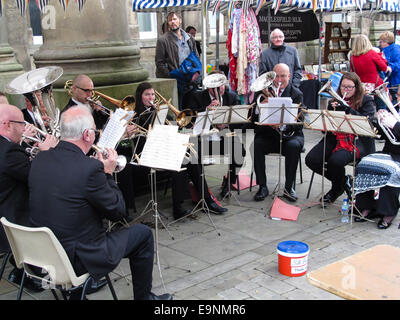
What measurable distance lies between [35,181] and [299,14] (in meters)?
8.62

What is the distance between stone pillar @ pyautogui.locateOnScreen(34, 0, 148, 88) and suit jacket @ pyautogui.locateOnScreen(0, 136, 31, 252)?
2.45m

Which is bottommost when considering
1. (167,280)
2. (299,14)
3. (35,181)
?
(167,280)

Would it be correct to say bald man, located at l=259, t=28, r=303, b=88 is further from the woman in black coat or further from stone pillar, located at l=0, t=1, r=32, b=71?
stone pillar, located at l=0, t=1, r=32, b=71

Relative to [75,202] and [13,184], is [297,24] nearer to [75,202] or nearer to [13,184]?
[13,184]

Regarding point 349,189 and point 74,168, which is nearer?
point 74,168

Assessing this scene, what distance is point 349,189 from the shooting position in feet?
17.6

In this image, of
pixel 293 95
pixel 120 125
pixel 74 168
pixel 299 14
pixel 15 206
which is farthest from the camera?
pixel 299 14

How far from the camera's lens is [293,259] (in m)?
3.94

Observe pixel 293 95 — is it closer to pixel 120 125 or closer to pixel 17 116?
pixel 120 125

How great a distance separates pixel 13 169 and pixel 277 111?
9.66ft

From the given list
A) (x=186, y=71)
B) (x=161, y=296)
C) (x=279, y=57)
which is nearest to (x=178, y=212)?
(x=161, y=296)

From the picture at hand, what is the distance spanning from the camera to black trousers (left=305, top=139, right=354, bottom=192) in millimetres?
5445

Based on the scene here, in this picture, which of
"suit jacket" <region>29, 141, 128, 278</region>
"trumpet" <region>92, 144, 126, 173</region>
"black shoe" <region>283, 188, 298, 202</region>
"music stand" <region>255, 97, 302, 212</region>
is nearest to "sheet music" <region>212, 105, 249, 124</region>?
"music stand" <region>255, 97, 302, 212</region>
